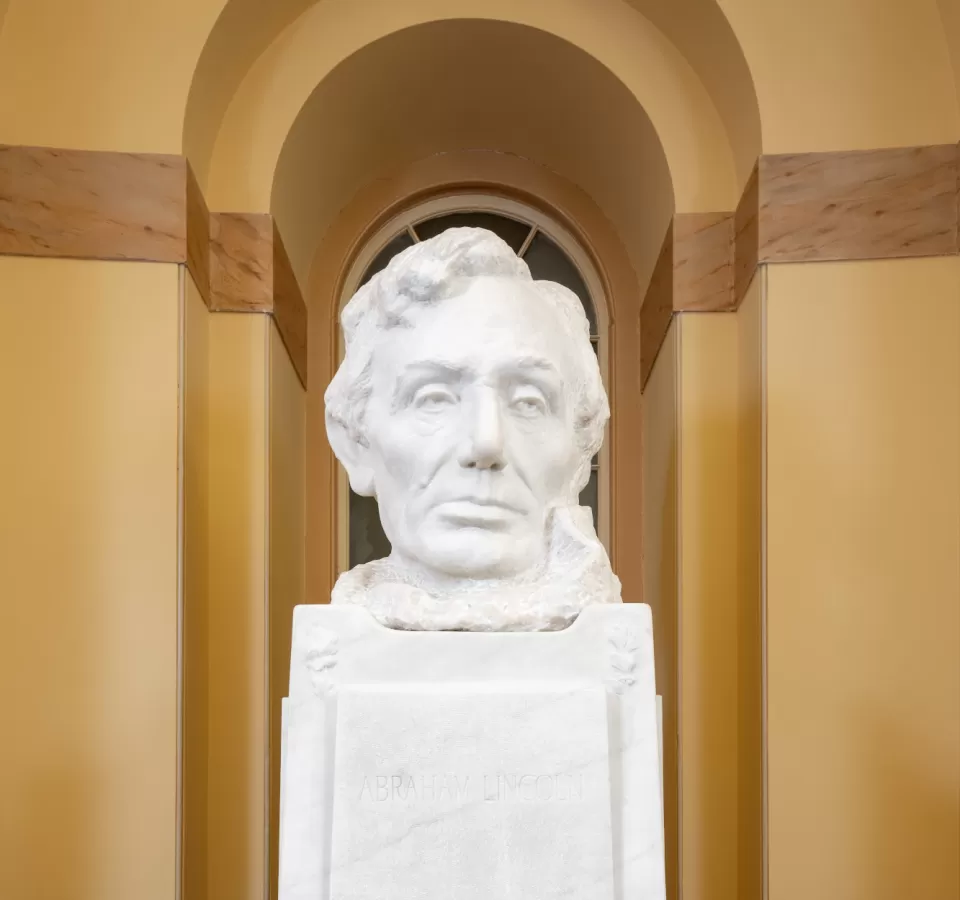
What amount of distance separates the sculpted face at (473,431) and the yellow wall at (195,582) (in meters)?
1.14

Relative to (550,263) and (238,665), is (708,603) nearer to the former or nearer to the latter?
(238,665)

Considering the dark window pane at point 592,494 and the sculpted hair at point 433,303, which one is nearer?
the sculpted hair at point 433,303

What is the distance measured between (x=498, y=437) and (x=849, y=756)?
1772mm

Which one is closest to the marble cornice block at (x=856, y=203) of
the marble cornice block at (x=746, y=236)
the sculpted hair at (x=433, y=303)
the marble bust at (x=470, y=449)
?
the marble cornice block at (x=746, y=236)

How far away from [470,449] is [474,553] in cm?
23

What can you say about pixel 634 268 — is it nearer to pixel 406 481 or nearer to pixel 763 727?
pixel 763 727

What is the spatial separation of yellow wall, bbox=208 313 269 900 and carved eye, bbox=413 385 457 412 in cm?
148

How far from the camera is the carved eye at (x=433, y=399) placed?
2.31m

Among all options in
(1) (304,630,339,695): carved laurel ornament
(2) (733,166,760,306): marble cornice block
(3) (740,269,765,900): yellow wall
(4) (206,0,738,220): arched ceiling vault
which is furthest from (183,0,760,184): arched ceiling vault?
(1) (304,630,339,695): carved laurel ornament

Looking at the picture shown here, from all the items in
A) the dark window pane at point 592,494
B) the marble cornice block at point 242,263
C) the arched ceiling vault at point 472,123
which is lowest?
the dark window pane at point 592,494

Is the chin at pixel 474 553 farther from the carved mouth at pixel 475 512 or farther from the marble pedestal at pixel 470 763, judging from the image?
the marble pedestal at pixel 470 763

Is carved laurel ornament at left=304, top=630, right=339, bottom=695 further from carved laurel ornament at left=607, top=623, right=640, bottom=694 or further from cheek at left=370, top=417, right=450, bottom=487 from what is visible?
carved laurel ornament at left=607, top=623, right=640, bottom=694

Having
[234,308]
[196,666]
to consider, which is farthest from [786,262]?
[196,666]

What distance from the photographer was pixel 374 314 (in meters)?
2.51
